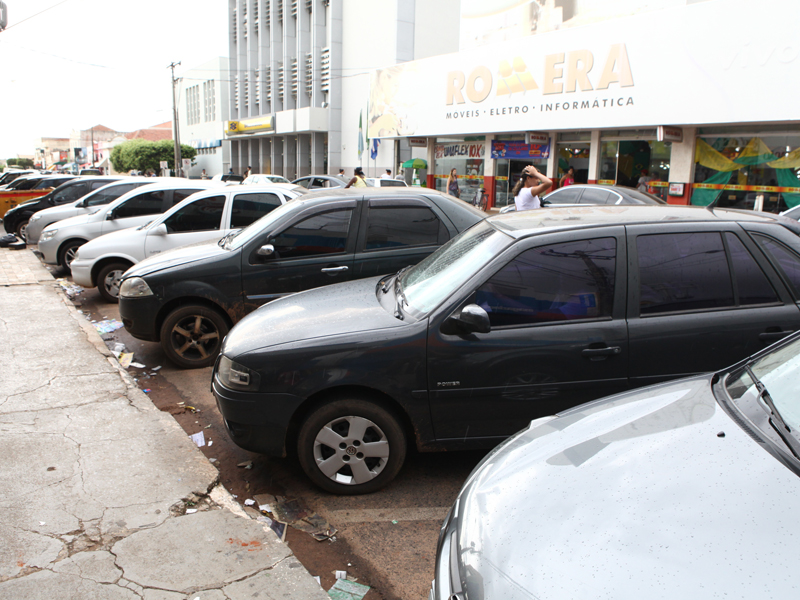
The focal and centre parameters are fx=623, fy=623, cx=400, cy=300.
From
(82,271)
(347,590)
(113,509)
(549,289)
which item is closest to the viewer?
(347,590)

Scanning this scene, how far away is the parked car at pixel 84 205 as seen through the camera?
1382 centimetres

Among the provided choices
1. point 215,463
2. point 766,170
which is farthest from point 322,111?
point 215,463

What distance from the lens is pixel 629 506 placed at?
1890 mm

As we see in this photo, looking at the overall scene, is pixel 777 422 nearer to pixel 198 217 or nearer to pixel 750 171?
pixel 198 217

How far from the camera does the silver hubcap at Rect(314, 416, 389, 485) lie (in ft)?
12.7

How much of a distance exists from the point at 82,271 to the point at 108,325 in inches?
45.2

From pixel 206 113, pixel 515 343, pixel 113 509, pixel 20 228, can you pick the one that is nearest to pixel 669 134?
pixel 515 343

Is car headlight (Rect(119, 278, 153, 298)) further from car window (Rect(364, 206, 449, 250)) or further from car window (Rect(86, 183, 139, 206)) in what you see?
car window (Rect(86, 183, 139, 206))

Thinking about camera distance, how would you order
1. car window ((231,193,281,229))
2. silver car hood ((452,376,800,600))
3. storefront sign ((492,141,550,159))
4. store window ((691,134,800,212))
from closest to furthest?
silver car hood ((452,376,800,600))
car window ((231,193,281,229))
store window ((691,134,800,212))
storefront sign ((492,141,550,159))

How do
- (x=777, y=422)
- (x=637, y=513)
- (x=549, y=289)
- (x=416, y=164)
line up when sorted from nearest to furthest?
(x=637, y=513), (x=777, y=422), (x=549, y=289), (x=416, y=164)

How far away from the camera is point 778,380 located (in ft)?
8.20

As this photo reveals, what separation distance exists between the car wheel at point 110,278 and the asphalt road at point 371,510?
4.50 m

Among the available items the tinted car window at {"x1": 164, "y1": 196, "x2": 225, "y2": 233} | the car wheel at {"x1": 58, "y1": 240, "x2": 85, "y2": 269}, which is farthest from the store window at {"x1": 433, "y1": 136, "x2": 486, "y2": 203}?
the tinted car window at {"x1": 164, "y1": 196, "x2": 225, "y2": 233}

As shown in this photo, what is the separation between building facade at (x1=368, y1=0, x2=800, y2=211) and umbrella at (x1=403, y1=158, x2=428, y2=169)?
5.51 ft
